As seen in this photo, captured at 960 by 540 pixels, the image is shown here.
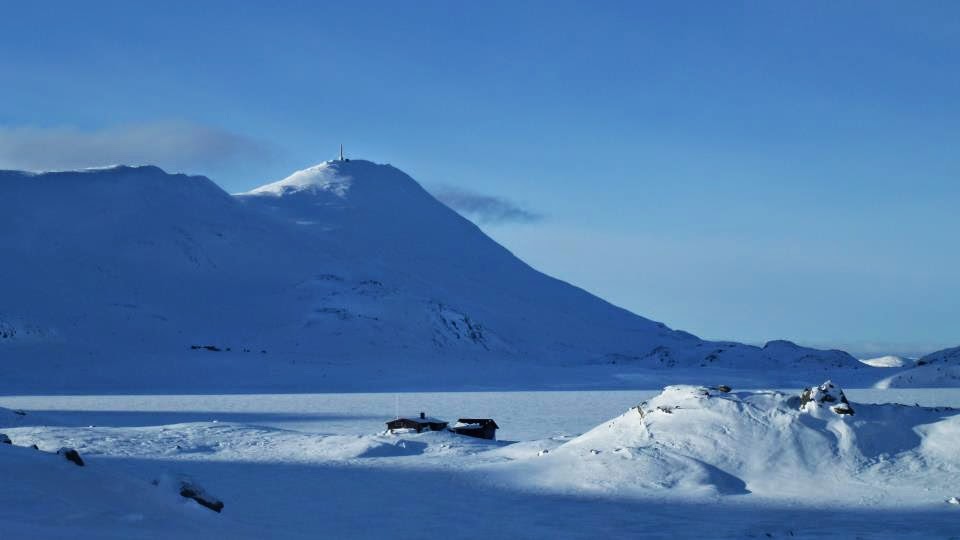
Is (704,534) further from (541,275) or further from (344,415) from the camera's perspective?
(541,275)

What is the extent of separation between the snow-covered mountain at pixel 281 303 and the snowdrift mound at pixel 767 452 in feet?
121

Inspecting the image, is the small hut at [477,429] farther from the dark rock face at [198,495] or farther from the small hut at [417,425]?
the dark rock face at [198,495]

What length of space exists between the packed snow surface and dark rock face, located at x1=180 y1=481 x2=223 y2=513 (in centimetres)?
6

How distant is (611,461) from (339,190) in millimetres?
92543

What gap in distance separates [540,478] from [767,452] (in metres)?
3.91

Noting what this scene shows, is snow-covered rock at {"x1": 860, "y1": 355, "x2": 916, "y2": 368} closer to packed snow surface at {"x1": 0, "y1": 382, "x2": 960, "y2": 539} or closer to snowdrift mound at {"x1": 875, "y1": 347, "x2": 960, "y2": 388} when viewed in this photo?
snowdrift mound at {"x1": 875, "y1": 347, "x2": 960, "y2": 388}

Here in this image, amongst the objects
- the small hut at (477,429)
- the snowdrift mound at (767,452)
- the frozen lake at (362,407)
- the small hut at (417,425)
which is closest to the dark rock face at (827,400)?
the snowdrift mound at (767,452)

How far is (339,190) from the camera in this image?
109188 millimetres

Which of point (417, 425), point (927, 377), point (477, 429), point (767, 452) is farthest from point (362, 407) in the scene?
point (927, 377)

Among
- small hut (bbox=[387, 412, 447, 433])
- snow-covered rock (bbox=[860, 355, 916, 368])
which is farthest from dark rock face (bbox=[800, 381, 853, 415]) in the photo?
snow-covered rock (bbox=[860, 355, 916, 368])

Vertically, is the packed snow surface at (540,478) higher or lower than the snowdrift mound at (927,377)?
lower

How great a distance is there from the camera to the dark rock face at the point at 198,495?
11961 mm

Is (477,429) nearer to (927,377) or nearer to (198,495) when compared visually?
(198,495)

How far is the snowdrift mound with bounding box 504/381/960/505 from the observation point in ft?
57.7
